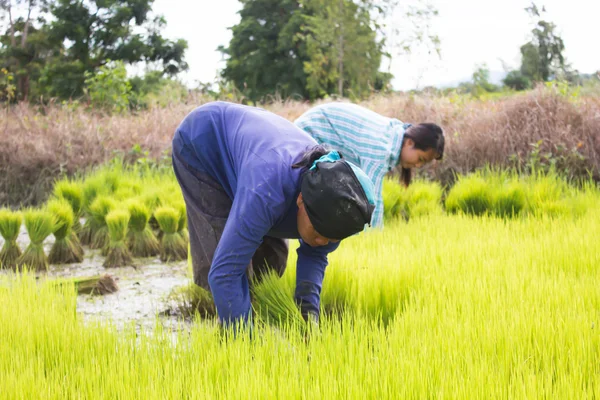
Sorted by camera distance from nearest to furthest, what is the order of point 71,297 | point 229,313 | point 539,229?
point 229,313 < point 71,297 < point 539,229

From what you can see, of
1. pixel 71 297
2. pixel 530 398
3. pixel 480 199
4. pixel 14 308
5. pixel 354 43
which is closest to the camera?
pixel 530 398

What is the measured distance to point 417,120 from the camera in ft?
23.7

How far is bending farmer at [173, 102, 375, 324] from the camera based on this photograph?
184 cm

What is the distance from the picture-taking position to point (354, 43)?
17234mm

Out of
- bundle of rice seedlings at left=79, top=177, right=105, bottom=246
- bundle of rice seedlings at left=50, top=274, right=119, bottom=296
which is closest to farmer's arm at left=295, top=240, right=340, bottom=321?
bundle of rice seedlings at left=50, top=274, right=119, bottom=296

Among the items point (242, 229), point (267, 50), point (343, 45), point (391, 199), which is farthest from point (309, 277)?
point (267, 50)

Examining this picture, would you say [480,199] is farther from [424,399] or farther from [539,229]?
[424,399]

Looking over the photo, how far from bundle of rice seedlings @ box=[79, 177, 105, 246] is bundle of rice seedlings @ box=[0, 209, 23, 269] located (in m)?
0.87

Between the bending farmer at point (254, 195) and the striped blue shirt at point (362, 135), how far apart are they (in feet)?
4.88

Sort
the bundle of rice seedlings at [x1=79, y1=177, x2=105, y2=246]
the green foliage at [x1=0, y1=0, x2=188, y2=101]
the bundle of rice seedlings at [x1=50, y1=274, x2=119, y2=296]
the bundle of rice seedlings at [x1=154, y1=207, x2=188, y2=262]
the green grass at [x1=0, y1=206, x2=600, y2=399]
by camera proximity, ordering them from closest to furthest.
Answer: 1. the green grass at [x1=0, y1=206, x2=600, y2=399]
2. the bundle of rice seedlings at [x1=50, y1=274, x2=119, y2=296]
3. the bundle of rice seedlings at [x1=154, y1=207, x2=188, y2=262]
4. the bundle of rice seedlings at [x1=79, y1=177, x2=105, y2=246]
5. the green foliage at [x1=0, y1=0, x2=188, y2=101]

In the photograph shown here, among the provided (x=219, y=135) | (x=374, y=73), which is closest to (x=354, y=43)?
(x=374, y=73)

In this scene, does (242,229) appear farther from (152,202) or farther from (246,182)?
(152,202)

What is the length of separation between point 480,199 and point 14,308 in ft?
13.0

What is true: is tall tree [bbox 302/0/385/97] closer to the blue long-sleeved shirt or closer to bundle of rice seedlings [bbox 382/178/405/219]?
bundle of rice seedlings [bbox 382/178/405/219]
